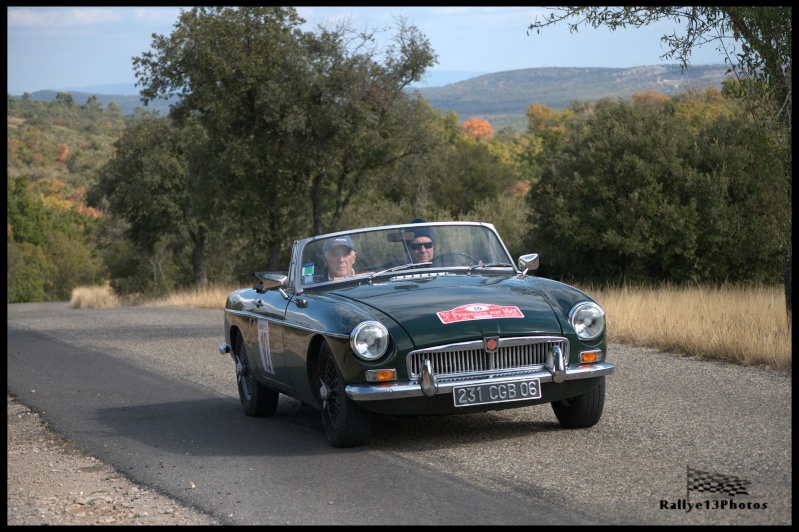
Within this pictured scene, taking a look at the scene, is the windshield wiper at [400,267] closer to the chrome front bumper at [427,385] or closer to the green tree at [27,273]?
the chrome front bumper at [427,385]

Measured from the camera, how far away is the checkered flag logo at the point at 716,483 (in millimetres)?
5172

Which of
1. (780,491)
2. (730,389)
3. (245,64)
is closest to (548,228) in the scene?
(245,64)

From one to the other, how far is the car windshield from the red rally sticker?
Result: 1.29 metres

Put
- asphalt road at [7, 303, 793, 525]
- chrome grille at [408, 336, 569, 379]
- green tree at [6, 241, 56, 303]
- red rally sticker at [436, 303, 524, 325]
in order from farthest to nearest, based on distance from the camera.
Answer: green tree at [6, 241, 56, 303], red rally sticker at [436, 303, 524, 325], chrome grille at [408, 336, 569, 379], asphalt road at [7, 303, 793, 525]

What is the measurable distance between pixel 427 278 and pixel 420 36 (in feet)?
58.0

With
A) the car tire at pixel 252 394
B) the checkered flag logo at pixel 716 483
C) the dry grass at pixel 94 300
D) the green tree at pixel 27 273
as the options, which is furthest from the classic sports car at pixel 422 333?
the green tree at pixel 27 273

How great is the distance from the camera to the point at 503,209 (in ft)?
125

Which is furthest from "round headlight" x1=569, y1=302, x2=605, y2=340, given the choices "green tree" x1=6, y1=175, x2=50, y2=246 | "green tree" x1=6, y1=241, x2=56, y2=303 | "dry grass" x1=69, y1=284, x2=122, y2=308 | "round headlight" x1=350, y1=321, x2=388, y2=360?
"green tree" x1=6, y1=175, x2=50, y2=246

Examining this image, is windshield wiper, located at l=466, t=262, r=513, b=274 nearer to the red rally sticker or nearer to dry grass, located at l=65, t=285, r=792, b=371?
the red rally sticker

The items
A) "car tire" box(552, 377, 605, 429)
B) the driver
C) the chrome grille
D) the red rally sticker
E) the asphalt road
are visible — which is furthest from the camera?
the driver

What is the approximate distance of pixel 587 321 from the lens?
22.7ft

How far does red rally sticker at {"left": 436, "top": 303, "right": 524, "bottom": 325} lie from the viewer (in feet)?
21.7

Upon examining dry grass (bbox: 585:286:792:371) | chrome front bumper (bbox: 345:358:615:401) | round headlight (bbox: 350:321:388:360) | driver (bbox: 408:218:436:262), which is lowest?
dry grass (bbox: 585:286:792:371)

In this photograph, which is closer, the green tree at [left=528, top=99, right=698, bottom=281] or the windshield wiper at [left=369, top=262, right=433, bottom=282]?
the windshield wiper at [left=369, top=262, right=433, bottom=282]
